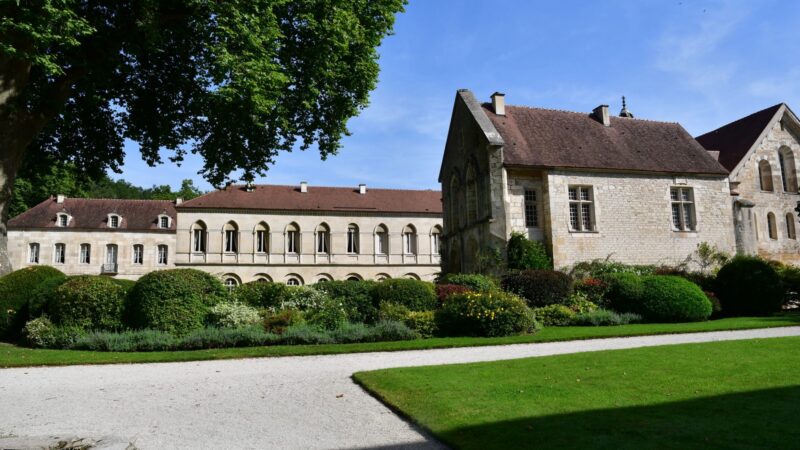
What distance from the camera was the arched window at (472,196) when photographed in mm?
24250

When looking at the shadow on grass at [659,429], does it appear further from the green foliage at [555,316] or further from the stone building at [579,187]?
the stone building at [579,187]

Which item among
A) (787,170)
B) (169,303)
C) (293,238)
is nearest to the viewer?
(169,303)

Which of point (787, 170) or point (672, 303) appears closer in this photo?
point (672, 303)

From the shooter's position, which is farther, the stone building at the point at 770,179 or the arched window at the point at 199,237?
the arched window at the point at 199,237

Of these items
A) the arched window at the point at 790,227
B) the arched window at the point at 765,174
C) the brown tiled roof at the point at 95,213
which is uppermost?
the brown tiled roof at the point at 95,213

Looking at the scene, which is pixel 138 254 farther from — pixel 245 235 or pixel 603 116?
pixel 603 116

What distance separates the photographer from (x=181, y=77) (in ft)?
55.4

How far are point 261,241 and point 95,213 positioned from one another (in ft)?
46.3

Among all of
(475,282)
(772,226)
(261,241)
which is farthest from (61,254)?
(772,226)

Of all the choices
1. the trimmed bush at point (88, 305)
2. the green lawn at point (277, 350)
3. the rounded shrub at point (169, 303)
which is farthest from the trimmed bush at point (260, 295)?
the green lawn at point (277, 350)

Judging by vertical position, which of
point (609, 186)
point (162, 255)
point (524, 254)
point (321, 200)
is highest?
point (321, 200)

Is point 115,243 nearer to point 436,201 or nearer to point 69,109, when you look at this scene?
point 436,201

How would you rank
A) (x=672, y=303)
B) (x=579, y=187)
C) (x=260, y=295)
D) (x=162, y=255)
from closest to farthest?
(x=260, y=295)
(x=672, y=303)
(x=579, y=187)
(x=162, y=255)

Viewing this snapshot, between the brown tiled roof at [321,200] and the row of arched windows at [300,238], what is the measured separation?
4.62 ft
